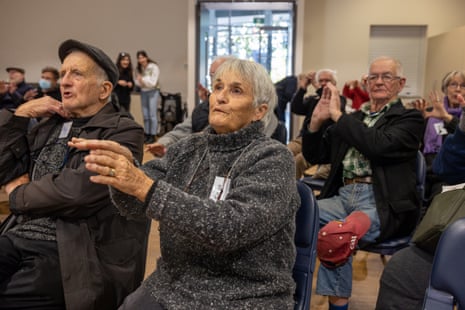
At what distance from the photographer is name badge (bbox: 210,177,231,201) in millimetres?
1250

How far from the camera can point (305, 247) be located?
57.8 inches

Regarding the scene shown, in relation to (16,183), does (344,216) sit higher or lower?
lower

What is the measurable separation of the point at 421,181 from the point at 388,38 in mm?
6572

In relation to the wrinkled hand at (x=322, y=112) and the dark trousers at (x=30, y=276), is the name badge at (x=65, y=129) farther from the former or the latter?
the wrinkled hand at (x=322, y=112)

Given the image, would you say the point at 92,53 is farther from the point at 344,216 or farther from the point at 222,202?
the point at 344,216

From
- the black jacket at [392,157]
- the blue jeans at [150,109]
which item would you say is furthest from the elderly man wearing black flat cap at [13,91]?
the black jacket at [392,157]

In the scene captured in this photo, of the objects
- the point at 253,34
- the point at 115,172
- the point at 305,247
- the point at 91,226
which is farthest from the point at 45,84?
the point at 253,34

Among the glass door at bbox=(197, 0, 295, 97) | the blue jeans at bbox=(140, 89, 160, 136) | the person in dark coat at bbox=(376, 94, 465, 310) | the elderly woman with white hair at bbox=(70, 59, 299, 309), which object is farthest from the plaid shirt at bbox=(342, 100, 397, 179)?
the blue jeans at bbox=(140, 89, 160, 136)

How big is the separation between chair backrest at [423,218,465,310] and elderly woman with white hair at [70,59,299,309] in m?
0.37

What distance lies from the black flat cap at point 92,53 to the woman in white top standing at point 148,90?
21.7 feet

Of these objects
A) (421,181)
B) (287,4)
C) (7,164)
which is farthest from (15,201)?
(287,4)

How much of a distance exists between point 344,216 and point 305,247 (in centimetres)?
87

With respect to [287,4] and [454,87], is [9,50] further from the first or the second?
[454,87]

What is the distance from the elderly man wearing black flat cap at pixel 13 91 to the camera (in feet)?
18.8
